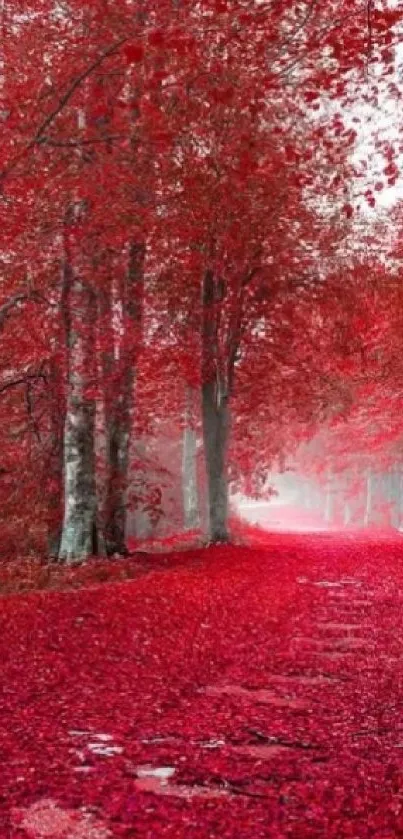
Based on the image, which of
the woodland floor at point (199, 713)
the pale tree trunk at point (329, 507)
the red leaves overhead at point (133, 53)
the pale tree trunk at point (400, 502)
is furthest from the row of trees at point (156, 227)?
the pale tree trunk at point (329, 507)

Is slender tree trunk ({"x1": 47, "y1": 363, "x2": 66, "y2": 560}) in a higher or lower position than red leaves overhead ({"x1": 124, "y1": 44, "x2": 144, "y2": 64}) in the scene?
lower

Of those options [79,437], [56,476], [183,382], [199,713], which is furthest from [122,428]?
[199,713]

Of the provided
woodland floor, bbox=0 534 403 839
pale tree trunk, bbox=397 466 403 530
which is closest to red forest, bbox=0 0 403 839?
woodland floor, bbox=0 534 403 839

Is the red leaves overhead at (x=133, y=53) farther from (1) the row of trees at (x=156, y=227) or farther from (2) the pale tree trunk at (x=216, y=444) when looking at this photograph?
(2) the pale tree trunk at (x=216, y=444)

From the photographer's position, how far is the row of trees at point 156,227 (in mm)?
12094

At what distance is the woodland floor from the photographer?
4.74 meters

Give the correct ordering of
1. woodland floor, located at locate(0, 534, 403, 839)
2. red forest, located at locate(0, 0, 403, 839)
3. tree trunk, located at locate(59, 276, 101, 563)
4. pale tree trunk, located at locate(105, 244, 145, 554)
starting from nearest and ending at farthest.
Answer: woodland floor, located at locate(0, 534, 403, 839)
red forest, located at locate(0, 0, 403, 839)
tree trunk, located at locate(59, 276, 101, 563)
pale tree trunk, located at locate(105, 244, 145, 554)

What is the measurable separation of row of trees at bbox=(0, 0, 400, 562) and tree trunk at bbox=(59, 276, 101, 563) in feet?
0.14

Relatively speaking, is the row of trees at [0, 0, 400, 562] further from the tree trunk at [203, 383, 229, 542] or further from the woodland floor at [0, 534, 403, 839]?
the woodland floor at [0, 534, 403, 839]

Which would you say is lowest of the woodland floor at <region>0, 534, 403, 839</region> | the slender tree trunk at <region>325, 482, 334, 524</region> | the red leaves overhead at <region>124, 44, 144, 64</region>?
the woodland floor at <region>0, 534, 403, 839</region>

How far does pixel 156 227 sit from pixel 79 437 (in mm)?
4491

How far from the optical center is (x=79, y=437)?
57.6ft

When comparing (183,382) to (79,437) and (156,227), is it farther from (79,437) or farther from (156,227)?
(156,227)

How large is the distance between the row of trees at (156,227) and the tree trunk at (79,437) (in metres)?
0.04
